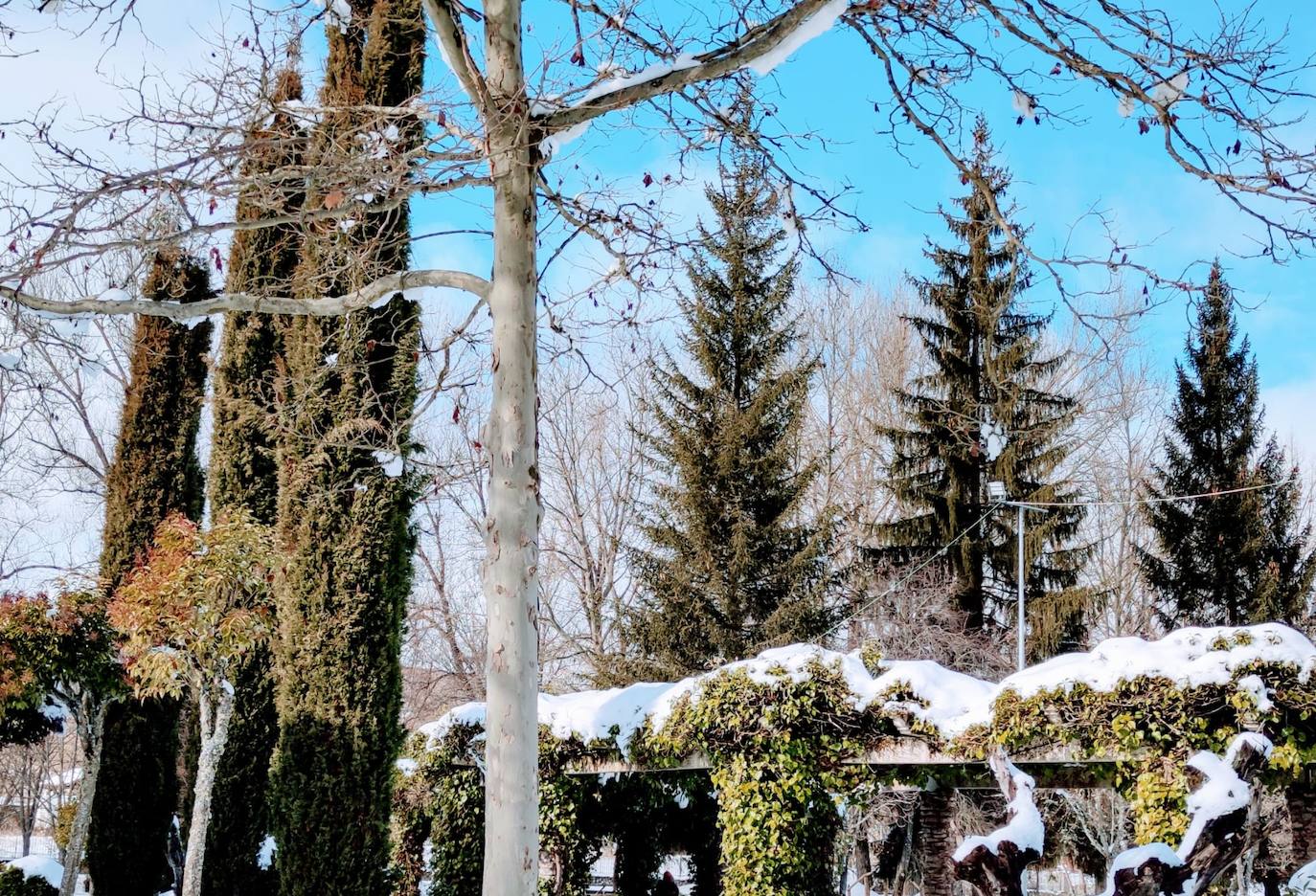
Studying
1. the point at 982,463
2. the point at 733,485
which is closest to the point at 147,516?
the point at 733,485

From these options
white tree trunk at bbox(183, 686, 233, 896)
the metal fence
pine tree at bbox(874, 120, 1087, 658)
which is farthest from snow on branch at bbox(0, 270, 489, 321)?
the metal fence

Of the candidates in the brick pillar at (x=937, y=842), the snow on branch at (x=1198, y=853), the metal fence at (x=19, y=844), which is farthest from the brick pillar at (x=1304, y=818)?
the metal fence at (x=19, y=844)

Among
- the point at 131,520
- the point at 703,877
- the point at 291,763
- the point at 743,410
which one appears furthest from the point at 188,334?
the point at 703,877

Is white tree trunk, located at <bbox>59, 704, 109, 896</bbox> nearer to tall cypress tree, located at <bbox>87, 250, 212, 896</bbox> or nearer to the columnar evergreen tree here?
tall cypress tree, located at <bbox>87, 250, 212, 896</bbox>

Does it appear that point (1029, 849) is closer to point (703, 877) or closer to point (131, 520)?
point (703, 877)

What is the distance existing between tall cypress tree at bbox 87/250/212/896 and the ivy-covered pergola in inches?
121

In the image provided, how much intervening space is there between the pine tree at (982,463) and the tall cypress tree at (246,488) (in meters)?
11.4

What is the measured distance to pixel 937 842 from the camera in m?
10.4

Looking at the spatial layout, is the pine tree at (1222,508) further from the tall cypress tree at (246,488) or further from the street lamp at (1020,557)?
the tall cypress tree at (246,488)

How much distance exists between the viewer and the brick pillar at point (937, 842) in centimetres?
1030

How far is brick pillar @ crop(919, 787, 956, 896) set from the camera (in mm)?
10297

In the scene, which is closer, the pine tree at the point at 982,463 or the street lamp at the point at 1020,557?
the street lamp at the point at 1020,557

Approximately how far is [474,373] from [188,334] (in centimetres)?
1022

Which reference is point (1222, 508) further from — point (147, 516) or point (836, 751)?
point (147, 516)
